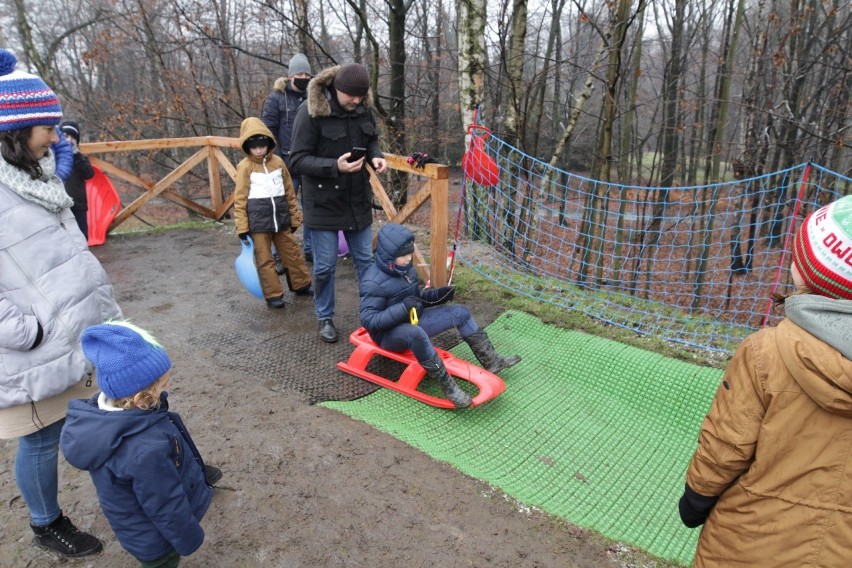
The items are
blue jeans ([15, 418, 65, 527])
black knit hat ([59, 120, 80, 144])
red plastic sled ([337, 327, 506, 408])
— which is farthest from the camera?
black knit hat ([59, 120, 80, 144])

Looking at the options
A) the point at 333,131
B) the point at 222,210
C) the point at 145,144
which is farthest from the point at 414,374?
the point at 145,144

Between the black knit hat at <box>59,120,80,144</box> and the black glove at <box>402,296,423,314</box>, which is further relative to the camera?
the black knit hat at <box>59,120,80,144</box>

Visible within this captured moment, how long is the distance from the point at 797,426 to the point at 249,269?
4.03 meters

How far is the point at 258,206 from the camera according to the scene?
4.34 metres

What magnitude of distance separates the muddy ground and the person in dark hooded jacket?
1.46 feet

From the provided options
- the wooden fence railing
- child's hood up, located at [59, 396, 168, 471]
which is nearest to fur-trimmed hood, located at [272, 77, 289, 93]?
the wooden fence railing

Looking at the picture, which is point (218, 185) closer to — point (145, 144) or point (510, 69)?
point (145, 144)

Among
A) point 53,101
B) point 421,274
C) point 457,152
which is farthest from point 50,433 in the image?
point 457,152

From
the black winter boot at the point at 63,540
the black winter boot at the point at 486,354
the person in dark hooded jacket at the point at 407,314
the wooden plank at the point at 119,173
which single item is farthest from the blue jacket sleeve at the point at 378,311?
the wooden plank at the point at 119,173

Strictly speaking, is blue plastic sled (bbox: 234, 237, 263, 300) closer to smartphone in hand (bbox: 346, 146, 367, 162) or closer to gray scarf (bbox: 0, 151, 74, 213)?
smartphone in hand (bbox: 346, 146, 367, 162)

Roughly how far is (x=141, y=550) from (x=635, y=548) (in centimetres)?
191

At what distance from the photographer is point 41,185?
6.50 feet

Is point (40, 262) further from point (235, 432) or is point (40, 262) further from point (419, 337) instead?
point (419, 337)

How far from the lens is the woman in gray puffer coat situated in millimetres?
1875
